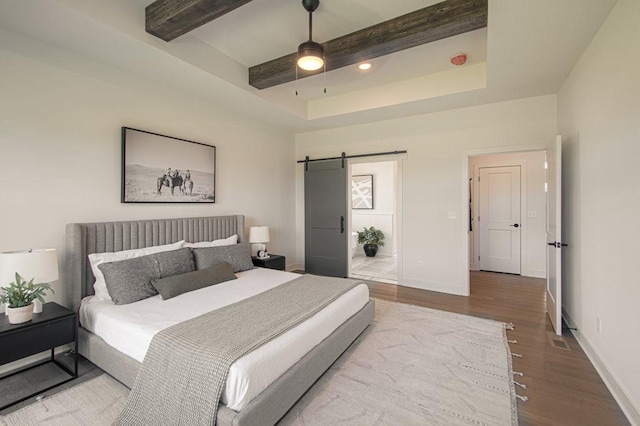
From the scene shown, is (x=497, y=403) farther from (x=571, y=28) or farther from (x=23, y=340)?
(x=23, y=340)

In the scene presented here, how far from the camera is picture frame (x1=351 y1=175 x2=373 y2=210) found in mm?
7723

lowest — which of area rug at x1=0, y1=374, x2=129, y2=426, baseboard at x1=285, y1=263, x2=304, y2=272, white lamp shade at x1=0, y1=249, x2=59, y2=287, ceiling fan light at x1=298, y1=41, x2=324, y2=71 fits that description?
area rug at x1=0, y1=374, x2=129, y2=426

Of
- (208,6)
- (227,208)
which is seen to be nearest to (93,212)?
(227,208)

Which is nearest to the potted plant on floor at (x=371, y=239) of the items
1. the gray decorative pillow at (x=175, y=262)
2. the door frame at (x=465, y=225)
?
the door frame at (x=465, y=225)

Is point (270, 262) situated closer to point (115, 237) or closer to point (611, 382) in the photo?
point (115, 237)

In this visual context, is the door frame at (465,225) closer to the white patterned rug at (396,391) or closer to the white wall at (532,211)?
the white patterned rug at (396,391)

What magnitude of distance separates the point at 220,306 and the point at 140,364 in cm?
64

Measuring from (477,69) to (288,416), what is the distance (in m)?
4.04

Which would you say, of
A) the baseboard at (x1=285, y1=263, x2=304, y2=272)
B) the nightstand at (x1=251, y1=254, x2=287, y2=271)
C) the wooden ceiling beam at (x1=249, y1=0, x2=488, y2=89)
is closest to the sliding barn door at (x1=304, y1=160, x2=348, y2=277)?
the baseboard at (x1=285, y1=263, x2=304, y2=272)

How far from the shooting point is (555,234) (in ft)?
10.4

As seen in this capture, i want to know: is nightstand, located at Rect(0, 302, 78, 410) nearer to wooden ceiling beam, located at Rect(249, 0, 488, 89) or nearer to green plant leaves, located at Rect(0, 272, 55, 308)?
green plant leaves, located at Rect(0, 272, 55, 308)

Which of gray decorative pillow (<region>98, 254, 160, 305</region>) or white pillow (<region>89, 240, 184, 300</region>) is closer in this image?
gray decorative pillow (<region>98, 254, 160, 305</region>)

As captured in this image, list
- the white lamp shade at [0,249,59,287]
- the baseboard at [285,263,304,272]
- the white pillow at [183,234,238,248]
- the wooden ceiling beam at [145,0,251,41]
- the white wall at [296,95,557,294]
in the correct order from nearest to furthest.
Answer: the white lamp shade at [0,249,59,287], the wooden ceiling beam at [145,0,251,41], the white pillow at [183,234,238,248], the white wall at [296,95,557,294], the baseboard at [285,263,304,272]

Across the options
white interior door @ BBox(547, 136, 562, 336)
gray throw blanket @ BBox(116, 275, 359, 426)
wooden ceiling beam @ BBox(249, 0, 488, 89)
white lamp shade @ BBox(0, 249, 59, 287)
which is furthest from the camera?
white interior door @ BBox(547, 136, 562, 336)
